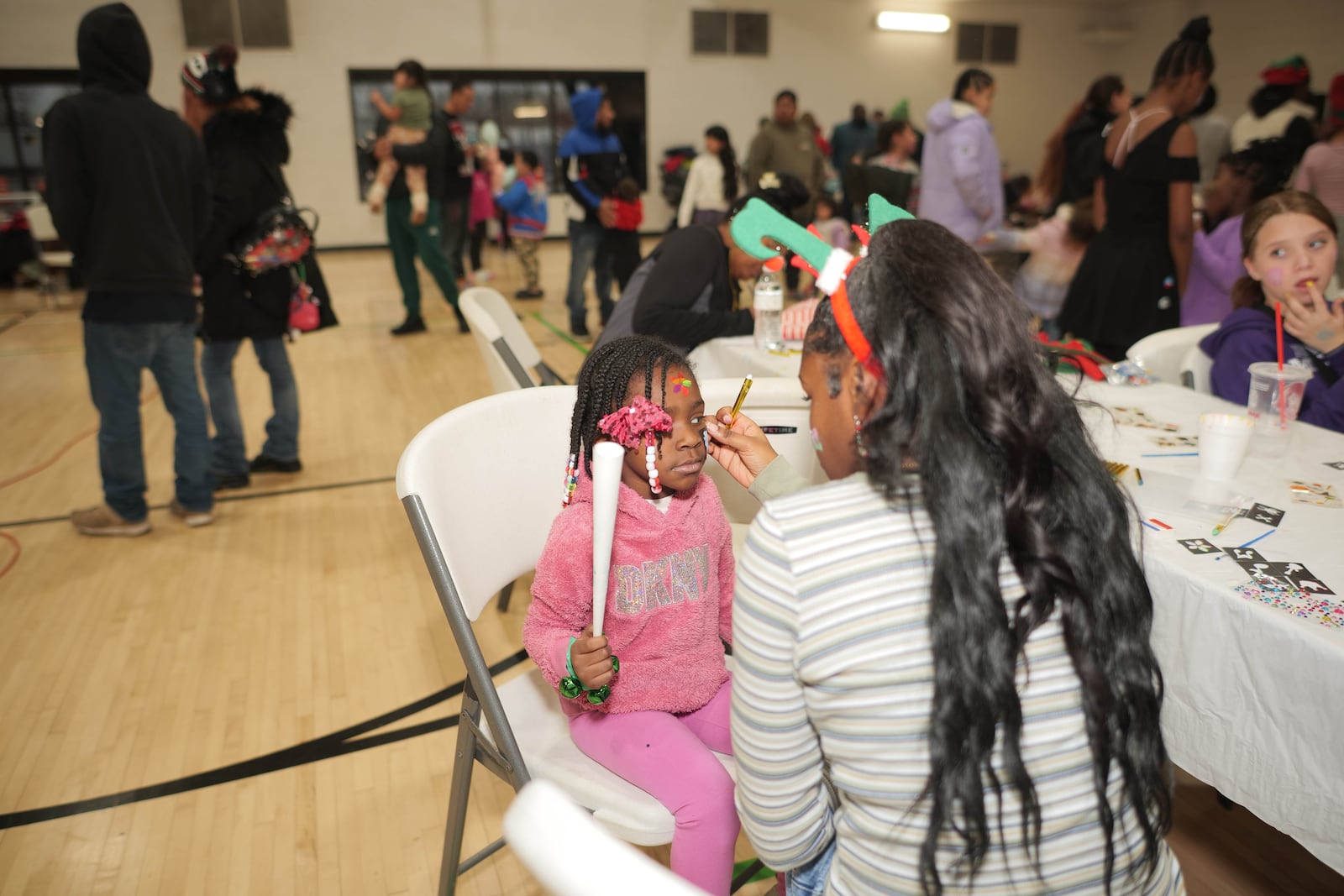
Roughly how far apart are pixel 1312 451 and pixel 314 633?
2.54 meters

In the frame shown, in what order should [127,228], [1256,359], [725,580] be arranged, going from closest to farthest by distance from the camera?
1. [725,580]
2. [1256,359]
3. [127,228]

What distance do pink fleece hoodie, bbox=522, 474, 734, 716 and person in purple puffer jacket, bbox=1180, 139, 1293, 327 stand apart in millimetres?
2186

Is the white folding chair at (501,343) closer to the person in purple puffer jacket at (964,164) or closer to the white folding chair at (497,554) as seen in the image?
the white folding chair at (497,554)

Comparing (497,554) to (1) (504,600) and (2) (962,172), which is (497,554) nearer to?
(1) (504,600)

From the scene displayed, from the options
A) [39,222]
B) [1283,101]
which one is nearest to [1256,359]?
[1283,101]

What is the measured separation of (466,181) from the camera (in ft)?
22.7

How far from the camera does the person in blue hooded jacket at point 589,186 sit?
600 cm

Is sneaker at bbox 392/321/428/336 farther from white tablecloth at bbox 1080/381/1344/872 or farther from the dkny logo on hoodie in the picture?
white tablecloth at bbox 1080/381/1344/872

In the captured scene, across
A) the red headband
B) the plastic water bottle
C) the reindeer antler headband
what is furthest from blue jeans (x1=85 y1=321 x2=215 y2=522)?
the red headband

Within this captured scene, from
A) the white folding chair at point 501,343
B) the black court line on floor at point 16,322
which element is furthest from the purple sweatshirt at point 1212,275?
the black court line on floor at point 16,322

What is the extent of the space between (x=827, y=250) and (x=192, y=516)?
3162mm

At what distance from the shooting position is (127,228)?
284cm

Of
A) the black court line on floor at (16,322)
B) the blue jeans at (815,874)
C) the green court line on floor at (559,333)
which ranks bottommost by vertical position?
the black court line on floor at (16,322)

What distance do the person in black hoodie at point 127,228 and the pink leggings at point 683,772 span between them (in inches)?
94.5
